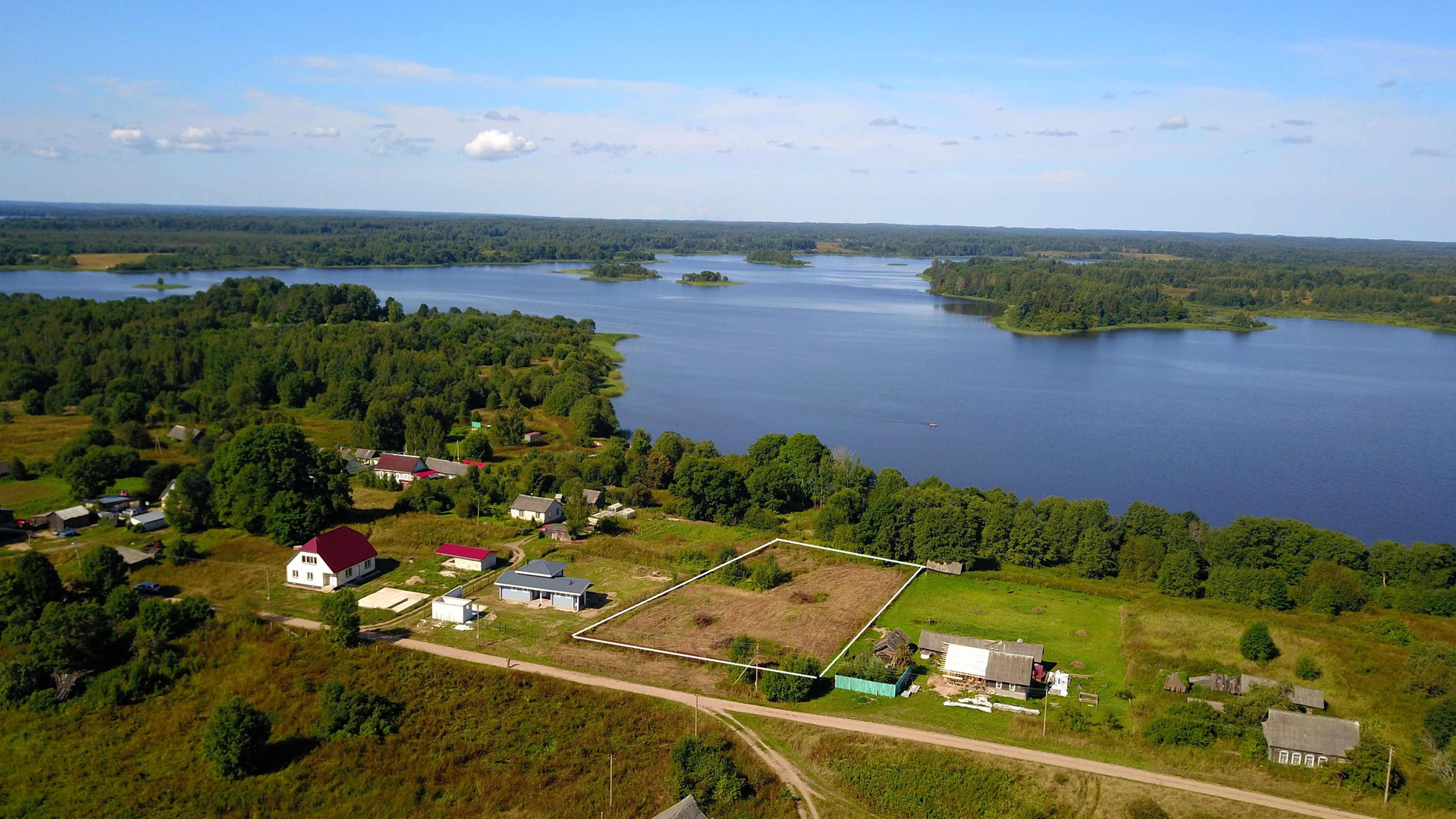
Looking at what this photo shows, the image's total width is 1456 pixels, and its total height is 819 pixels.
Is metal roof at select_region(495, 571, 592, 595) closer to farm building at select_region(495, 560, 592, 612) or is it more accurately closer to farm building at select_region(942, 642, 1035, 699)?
farm building at select_region(495, 560, 592, 612)

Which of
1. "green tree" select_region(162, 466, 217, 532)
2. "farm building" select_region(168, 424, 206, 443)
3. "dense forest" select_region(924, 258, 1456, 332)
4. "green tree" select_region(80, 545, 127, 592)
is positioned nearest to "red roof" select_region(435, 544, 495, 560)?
"green tree" select_region(162, 466, 217, 532)

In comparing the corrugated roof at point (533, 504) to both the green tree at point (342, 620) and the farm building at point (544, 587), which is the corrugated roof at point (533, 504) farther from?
the green tree at point (342, 620)

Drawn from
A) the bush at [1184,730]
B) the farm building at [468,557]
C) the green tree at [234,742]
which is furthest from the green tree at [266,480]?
the bush at [1184,730]

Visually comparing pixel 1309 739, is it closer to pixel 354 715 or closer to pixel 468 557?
pixel 354 715

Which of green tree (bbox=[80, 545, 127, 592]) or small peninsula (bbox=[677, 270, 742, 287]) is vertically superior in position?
small peninsula (bbox=[677, 270, 742, 287])

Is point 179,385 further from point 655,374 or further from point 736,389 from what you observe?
point 736,389

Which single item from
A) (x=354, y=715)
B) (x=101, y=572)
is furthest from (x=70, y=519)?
(x=354, y=715)
